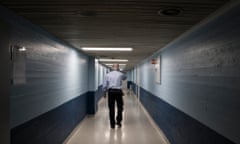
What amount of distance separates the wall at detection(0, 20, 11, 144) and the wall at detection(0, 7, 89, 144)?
0.43 ft

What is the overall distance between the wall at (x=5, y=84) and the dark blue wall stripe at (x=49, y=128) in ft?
0.62

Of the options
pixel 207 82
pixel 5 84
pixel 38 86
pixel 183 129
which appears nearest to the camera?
pixel 5 84

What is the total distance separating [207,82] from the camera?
7.27 ft

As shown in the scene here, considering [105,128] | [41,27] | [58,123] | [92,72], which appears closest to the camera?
[41,27]

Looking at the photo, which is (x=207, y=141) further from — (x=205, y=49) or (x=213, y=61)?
(x=205, y=49)

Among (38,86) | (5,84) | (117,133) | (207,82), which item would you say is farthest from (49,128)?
(207,82)

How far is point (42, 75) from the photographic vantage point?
279 centimetres

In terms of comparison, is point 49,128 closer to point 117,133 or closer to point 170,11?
point 117,133

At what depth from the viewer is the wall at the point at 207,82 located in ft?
5.55

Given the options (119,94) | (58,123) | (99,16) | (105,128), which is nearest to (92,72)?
(119,94)

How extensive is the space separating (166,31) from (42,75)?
6.29 ft

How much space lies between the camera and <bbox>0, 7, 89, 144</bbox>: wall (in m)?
2.06

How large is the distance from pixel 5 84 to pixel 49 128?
147 cm

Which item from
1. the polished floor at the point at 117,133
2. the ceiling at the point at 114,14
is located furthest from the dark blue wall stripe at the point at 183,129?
the ceiling at the point at 114,14
